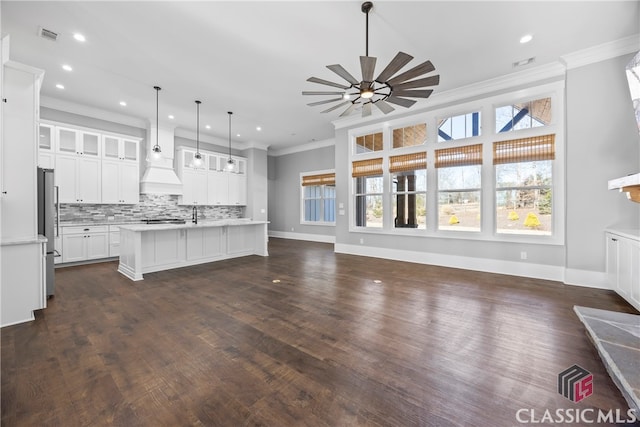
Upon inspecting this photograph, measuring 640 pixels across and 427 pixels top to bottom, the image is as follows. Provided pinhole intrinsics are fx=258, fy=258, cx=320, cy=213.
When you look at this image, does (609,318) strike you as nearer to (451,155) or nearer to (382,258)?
(451,155)

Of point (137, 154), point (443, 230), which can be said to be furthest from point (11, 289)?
point (443, 230)

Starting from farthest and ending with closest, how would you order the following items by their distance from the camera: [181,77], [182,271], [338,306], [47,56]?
[182,271] → [181,77] → [47,56] → [338,306]

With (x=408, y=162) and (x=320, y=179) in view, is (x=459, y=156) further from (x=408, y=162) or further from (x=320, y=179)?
(x=320, y=179)

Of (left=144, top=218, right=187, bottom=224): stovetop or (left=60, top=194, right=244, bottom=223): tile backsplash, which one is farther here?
(left=144, top=218, right=187, bottom=224): stovetop

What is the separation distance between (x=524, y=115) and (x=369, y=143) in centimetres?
310

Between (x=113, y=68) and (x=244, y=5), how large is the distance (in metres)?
2.84

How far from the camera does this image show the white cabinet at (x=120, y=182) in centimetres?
586

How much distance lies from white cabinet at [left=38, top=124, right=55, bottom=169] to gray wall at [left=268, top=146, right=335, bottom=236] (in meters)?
6.20

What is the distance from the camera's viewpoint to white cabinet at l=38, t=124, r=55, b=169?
5.07m

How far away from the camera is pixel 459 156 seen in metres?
5.07

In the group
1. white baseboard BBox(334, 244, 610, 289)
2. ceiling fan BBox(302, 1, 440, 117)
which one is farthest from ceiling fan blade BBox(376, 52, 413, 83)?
white baseboard BBox(334, 244, 610, 289)

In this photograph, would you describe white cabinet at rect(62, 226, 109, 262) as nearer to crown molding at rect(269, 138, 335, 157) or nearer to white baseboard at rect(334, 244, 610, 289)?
white baseboard at rect(334, 244, 610, 289)

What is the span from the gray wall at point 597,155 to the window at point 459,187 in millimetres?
1286

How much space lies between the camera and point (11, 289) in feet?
8.71
